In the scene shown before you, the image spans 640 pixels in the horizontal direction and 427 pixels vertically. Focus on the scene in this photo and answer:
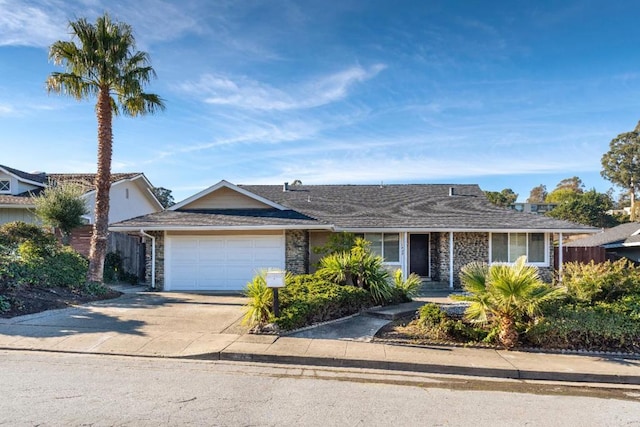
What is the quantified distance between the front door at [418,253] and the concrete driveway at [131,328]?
8817mm

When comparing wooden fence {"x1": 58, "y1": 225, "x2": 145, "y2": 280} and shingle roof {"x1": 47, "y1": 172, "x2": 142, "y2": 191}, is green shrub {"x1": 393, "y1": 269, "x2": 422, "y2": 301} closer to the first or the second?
wooden fence {"x1": 58, "y1": 225, "x2": 145, "y2": 280}

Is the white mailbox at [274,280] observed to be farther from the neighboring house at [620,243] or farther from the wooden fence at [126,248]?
the neighboring house at [620,243]

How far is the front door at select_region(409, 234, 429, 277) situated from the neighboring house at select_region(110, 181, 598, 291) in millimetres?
43

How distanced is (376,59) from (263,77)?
3.79 metres

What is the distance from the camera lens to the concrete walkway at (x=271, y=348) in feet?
21.7

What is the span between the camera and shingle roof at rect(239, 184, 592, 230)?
16266 mm

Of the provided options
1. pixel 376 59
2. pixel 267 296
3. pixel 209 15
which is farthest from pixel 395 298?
pixel 209 15

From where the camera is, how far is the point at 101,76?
1280 centimetres

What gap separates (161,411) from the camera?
456 centimetres

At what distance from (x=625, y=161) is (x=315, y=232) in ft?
187

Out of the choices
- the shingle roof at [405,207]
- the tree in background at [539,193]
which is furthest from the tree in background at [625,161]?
the shingle roof at [405,207]

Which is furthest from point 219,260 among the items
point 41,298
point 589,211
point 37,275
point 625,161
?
point 625,161

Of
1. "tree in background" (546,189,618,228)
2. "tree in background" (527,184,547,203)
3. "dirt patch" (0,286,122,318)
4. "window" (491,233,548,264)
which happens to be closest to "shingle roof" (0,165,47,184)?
"dirt patch" (0,286,122,318)

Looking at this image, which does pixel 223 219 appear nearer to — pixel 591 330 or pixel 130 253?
pixel 130 253
